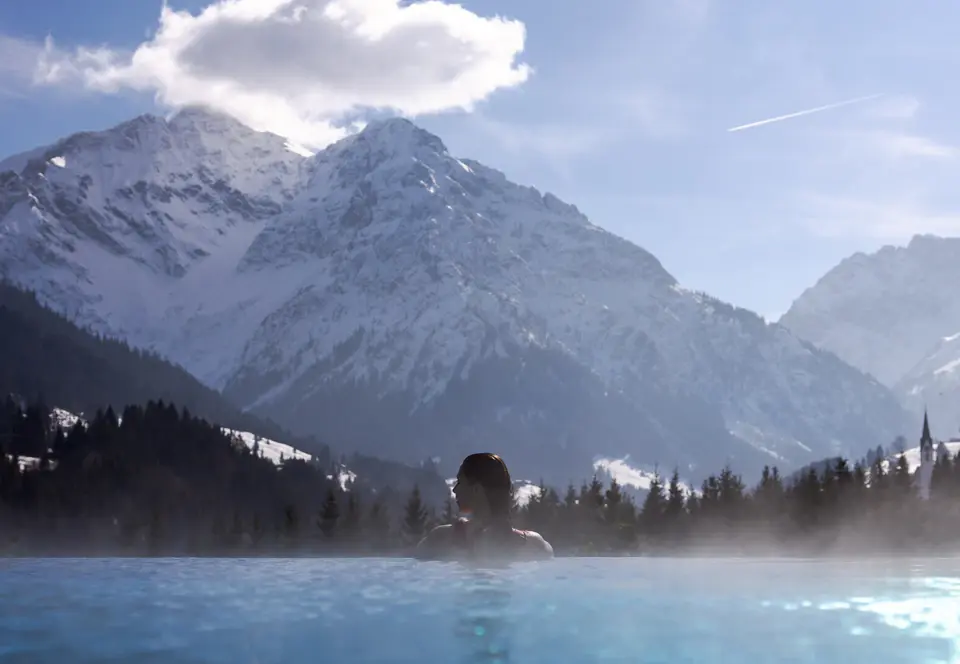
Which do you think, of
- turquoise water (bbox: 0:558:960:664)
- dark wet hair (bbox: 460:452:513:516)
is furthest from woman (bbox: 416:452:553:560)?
turquoise water (bbox: 0:558:960:664)

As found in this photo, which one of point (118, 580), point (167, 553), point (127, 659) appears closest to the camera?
point (127, 659)

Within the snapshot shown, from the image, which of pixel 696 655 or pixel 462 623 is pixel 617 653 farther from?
pixel 462 623

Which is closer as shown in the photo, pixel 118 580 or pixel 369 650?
pixel 369 650

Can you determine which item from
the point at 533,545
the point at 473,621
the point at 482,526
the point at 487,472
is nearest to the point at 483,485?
the point at 487,472

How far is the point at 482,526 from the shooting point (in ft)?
106

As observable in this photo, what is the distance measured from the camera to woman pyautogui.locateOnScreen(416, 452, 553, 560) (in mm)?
30891

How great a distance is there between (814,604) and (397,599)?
44.1 ft

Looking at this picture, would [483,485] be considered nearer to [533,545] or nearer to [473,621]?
[533,545]

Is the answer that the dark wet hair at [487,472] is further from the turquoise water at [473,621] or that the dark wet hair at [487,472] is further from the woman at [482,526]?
the turquoise water at [473,621]

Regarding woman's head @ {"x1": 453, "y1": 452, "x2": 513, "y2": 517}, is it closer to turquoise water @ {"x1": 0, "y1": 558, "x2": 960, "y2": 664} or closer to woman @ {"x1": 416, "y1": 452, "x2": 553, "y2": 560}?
woman @ {"x1": 416, "y1": 452, "x2": 553, "y2": 560}

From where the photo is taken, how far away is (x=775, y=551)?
6540 inches

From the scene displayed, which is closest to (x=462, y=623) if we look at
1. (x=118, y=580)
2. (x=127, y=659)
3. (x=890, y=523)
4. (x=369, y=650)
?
(x=369, y=650)

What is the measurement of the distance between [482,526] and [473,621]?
100 inches

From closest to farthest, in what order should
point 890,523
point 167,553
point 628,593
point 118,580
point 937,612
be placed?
1. point 937,612
2. point 628,593
3. point 118,580
4. point 890,523
5. point 167,553
